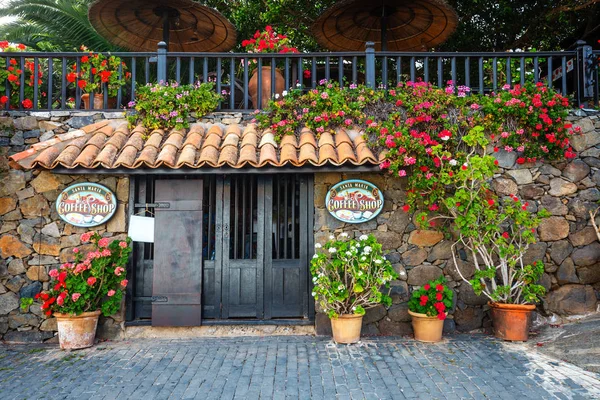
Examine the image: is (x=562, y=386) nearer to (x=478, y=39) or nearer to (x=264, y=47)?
(x=264, y=47)

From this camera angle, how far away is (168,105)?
6477mm

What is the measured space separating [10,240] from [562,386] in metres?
6.90

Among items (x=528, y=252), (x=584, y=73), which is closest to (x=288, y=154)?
(x=528, y=252)

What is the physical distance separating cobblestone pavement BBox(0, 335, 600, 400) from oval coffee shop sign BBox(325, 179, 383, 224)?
1.67 metres

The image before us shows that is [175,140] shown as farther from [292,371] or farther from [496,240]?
[496,240]

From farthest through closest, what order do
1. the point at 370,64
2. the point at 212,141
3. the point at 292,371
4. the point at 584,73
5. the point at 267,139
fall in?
the point at 370,64, the point at 584,73, the point at 267,139, the point at 212,141, the point at 292,371

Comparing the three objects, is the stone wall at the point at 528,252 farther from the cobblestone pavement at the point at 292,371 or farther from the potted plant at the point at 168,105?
the potted plant at the point at 168,105

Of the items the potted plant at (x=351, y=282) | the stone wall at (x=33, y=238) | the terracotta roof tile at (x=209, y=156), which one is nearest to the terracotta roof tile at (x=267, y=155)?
the terracotta roof tile at (x=209, y=156)

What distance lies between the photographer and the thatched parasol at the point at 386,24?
7820 millimetres

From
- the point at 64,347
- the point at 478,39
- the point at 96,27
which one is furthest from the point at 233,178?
the point at 478,39

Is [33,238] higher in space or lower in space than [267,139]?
lower

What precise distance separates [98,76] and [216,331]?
4.24 m

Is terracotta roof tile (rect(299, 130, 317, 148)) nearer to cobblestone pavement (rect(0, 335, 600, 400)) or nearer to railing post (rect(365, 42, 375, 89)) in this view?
railing post (rect(365, 42, 375, 89))

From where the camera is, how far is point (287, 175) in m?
6.43
